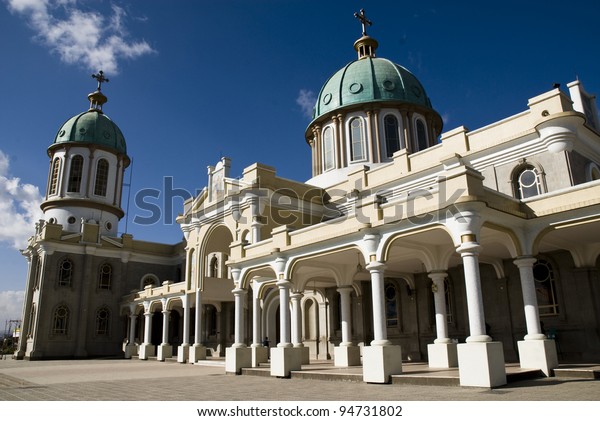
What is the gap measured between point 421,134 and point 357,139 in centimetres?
355

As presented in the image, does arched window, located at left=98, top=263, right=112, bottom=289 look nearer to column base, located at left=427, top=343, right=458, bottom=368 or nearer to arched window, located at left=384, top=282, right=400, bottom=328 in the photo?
arched window, located at left=384, top=282, right=400, bottom=328

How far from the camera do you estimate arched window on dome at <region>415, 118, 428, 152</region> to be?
25.7 meters

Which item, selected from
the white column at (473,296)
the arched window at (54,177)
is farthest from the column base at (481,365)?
the arched window at (54,177)

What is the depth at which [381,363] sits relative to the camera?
1175cm

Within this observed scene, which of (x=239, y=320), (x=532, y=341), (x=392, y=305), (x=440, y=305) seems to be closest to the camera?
(x=532, y=341)

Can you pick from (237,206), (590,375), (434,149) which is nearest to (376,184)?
(434,149)

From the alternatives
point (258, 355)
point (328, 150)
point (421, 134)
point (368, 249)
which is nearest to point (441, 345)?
point (368, 249)

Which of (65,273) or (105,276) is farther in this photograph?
(105,276)

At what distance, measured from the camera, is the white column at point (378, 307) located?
1228cm

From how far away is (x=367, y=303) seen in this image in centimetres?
2023

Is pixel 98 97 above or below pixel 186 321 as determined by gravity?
above

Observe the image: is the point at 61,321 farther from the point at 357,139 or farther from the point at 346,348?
the point at 346,348

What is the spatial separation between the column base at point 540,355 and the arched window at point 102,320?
29.8 metres

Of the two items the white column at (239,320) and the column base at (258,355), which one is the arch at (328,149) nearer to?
the white column at (239,320)
